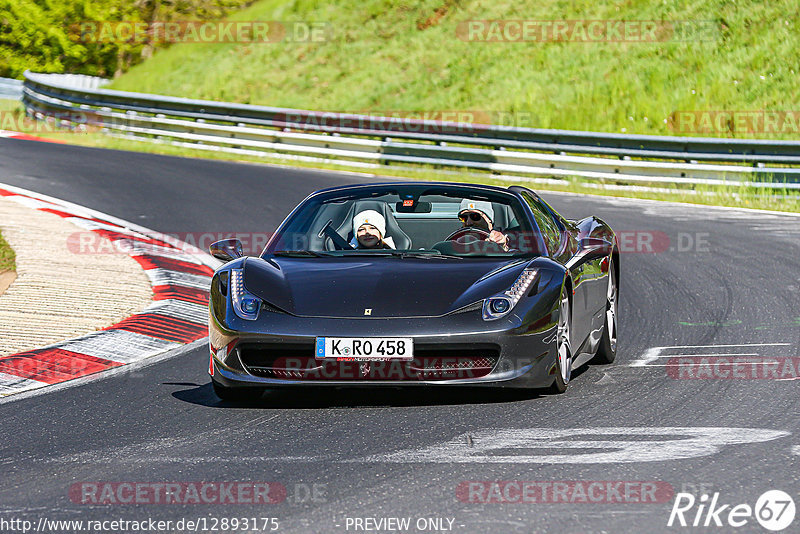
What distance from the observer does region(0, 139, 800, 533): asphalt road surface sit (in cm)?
425

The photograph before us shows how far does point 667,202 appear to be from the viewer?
715 inches

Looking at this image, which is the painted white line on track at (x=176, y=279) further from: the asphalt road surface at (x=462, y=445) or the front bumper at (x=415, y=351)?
the front bumper at (x=415, y=351)

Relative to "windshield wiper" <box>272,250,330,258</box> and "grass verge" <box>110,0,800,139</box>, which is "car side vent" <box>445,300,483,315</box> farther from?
"grass verge" <box>110,0,800,139</box>

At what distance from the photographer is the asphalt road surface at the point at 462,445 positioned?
4.25 meters

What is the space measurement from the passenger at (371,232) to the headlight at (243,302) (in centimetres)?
91

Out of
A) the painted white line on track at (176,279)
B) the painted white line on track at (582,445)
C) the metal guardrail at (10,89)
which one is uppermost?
the metal guardrail at (10,89)

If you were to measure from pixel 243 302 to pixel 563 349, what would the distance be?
5.70ft

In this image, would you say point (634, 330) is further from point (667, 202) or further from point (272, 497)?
point (667, 202)

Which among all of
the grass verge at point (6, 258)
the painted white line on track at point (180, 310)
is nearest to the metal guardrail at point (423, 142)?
the grass verge at point (6, 258)

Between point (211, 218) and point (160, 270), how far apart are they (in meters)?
3.96

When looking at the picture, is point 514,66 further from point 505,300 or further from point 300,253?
point 505,300

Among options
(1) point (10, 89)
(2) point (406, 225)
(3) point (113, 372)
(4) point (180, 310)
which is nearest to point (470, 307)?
(2) point (406, 225)

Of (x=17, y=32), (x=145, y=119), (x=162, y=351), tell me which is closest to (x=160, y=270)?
(x=162, y=351)

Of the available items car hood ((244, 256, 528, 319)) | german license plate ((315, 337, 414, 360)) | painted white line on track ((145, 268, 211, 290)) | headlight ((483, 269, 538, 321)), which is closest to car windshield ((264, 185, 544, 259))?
car hood ((244, 256, 528, 319))
